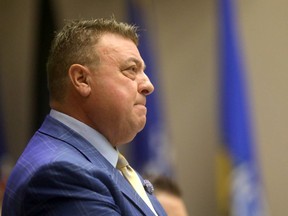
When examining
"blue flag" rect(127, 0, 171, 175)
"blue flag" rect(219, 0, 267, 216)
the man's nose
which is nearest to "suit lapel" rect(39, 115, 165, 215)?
the man's nose

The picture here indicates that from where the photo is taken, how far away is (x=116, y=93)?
1.19m

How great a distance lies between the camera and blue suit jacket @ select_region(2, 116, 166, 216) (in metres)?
1.07

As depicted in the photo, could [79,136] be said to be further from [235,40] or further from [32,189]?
[235,40]

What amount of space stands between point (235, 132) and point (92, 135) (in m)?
2.15

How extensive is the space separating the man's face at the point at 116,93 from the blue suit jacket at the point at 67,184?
61 millimetres

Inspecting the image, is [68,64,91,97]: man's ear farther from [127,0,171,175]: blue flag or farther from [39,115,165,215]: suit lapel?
[127,0,171,175]: blue flag

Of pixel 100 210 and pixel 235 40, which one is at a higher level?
pixel 235 40

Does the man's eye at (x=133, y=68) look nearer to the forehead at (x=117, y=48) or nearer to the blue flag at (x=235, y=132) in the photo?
the forehead at (x=117, y=48)

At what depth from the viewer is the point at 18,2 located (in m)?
4.17

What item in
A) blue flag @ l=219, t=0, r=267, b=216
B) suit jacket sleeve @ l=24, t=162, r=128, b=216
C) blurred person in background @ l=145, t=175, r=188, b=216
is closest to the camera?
suit jacket sleeve @ l=24, t=162, r=128, b=216

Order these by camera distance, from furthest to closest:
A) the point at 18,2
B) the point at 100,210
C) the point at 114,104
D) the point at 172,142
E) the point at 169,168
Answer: the point at 18,2 < the point at 172,142 < the point at 169,168 < the point at 114,104 < the point at 100,210

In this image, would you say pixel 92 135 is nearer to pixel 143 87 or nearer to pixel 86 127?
pixel 86 127

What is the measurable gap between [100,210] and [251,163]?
2256 millimetres

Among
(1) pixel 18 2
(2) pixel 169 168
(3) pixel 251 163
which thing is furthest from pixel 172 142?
(1) pixel 18 2
